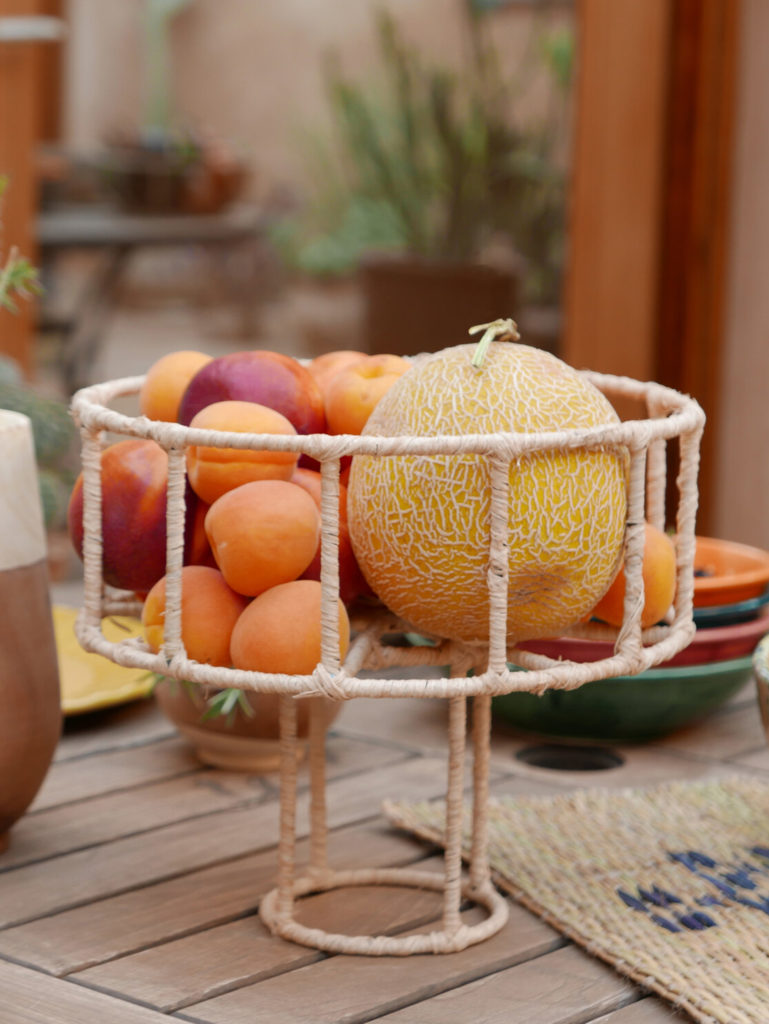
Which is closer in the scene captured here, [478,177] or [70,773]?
[70,773]

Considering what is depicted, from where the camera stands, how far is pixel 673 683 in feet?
3.83

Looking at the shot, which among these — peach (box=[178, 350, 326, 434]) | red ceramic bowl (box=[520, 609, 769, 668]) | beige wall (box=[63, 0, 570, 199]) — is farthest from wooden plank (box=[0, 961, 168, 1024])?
beige wall (box=[63, 0, 570, 199])

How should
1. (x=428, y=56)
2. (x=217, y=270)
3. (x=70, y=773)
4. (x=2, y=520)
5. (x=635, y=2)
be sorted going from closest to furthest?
(x=2, y=520) → (x=70, y=773) → (x=635, y=2) → (x=428, y=56) → (x=217, y=270)

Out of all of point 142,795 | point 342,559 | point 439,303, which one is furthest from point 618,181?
point 342,559

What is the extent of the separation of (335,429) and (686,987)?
1.24 feet

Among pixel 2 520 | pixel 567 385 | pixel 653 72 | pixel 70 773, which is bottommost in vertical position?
pixel 70 773

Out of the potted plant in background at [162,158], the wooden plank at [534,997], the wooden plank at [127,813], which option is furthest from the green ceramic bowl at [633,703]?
the potted plant in background at [162,158]

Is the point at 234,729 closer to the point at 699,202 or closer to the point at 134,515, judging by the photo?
Result: the point at 134,515

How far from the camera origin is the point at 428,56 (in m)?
3.27

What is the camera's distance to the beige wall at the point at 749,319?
7.91ft

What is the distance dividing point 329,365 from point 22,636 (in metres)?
0.27

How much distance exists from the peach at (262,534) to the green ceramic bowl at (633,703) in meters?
0.45

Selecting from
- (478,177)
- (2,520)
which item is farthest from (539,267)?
(2,520)

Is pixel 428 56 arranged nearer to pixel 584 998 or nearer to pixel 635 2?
pixel 635 2
